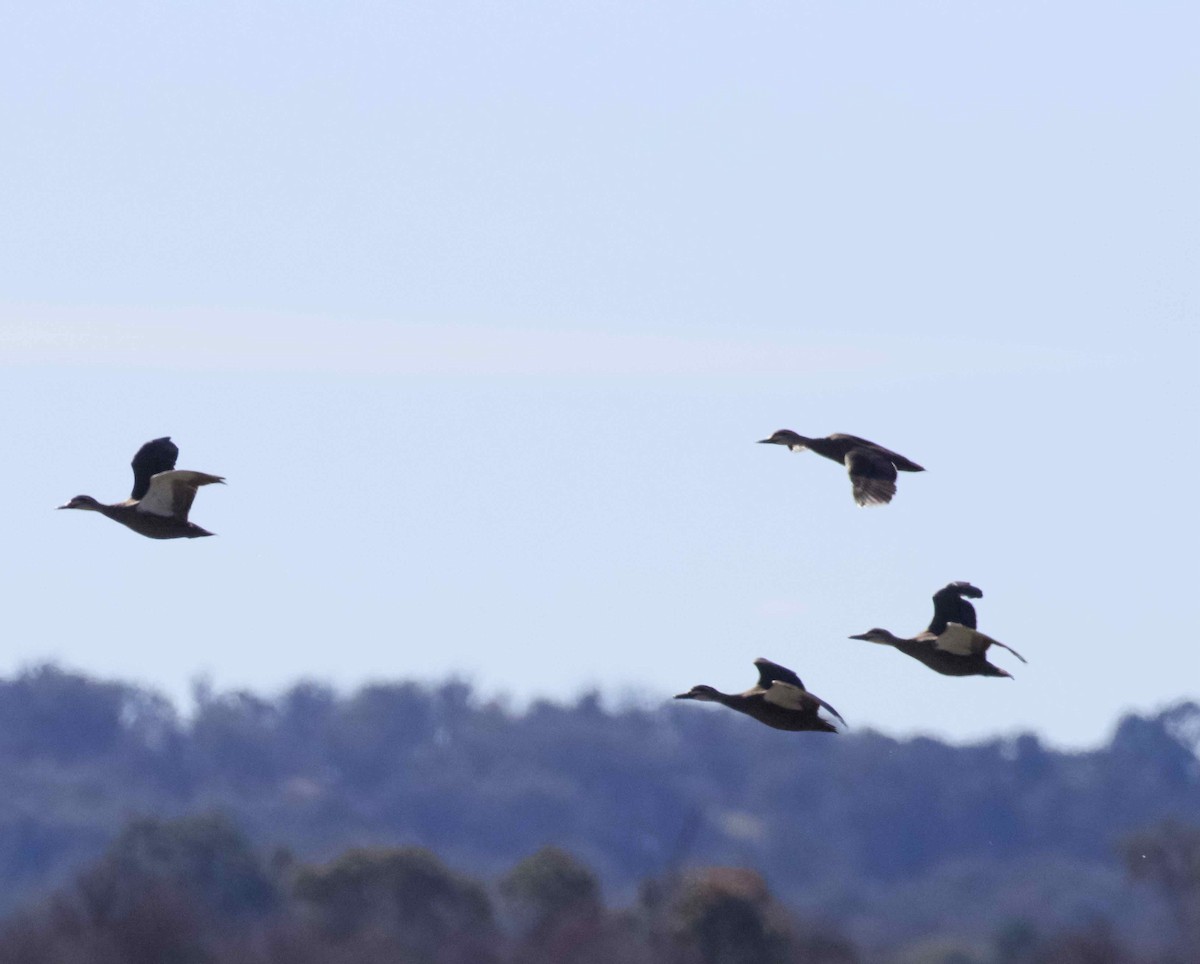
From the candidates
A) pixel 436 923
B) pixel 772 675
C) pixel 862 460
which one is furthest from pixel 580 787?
pixel 772 675

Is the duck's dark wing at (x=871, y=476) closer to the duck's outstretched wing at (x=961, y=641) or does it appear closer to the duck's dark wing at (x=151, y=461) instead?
the duck's outstretched wing at (x=961, y=641)

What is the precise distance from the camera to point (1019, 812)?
112562mm

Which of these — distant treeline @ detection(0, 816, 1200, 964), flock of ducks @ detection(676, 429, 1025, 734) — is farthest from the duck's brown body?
distant treeline @ detection(0, 816, 1200, 964)

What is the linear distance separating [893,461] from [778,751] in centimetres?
9208

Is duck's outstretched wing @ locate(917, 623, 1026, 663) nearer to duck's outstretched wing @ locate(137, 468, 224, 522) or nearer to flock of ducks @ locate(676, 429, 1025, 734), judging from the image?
flock of ducks @ locate(676, 429, 1025, 734)

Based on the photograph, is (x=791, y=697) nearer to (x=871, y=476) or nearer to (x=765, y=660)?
(x=765, y=660)

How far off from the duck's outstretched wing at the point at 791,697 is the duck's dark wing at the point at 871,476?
3.45 meters

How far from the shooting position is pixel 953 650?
27.7 metres

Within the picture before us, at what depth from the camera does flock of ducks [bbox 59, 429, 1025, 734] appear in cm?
2683

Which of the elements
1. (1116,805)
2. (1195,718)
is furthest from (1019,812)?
(1195,718)

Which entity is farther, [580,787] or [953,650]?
[580,787]

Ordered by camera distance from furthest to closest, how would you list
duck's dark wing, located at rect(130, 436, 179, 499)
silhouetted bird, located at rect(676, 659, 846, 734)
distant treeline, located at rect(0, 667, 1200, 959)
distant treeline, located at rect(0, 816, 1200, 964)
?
distant treeline, located at rect(0, 667, 1200, 959) < distant treeline, located at rect(0, 816, 1200, 964) < duck's dark wing, located at rect(130, 436, 179, 499) < silhouetted bird, located at rect(676, 659, 846, 734)

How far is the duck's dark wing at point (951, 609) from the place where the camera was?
28.3m

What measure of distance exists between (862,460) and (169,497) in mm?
7446
